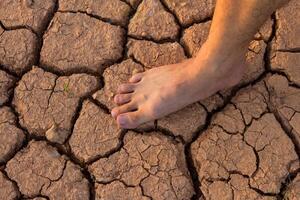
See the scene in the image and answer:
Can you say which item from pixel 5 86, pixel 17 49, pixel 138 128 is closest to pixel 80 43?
pixel 17 49

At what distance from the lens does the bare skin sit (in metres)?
2.19

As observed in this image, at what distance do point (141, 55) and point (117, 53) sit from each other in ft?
0.39

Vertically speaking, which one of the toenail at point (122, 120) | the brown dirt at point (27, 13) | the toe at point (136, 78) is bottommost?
the toenail at point (122, 120)

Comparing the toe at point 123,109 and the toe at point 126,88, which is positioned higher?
the toe at point 126,88

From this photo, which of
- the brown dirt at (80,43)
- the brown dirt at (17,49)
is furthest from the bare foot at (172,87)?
the brown dirt at (17,49)

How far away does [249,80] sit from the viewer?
243 centimetres

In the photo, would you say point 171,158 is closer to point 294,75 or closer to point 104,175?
point 104,175

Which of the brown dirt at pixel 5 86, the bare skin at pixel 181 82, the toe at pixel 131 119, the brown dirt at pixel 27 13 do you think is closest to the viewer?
the bare skin at pixel 181 82

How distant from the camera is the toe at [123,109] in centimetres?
237

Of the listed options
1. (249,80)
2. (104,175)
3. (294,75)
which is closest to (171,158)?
(104,175)

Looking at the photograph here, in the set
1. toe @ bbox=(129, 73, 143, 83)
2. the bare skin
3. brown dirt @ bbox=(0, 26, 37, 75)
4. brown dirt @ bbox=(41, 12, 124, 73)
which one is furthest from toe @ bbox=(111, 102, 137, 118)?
brown dirt @ bbox=(0, 26, 37, 75)

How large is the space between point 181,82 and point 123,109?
288 mm

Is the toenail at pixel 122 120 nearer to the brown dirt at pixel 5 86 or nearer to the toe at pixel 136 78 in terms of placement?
the toe at pixel 136 78

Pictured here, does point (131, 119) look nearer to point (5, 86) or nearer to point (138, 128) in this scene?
point (138, 128)
